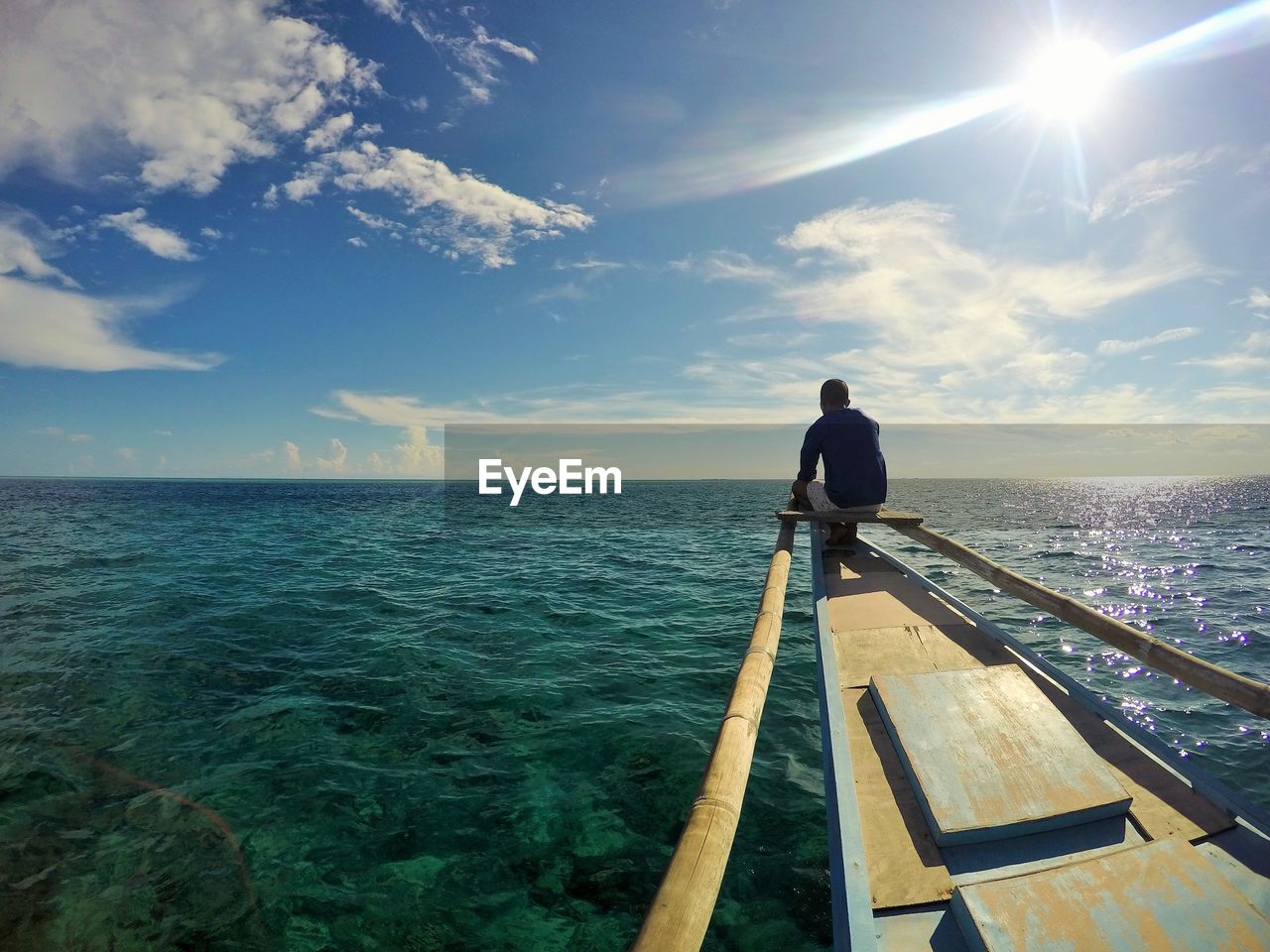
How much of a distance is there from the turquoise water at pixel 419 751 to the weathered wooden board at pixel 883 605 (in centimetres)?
202

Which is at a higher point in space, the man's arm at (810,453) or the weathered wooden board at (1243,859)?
the man's arm at (810,453)

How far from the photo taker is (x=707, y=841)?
1.92 m

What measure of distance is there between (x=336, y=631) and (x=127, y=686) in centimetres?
342

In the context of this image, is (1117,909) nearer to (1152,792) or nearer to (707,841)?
(1152,792)

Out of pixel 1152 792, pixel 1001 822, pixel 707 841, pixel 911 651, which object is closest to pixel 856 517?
pixel 911 651

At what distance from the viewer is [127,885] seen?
467cm

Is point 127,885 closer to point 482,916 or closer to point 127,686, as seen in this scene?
point 482,916

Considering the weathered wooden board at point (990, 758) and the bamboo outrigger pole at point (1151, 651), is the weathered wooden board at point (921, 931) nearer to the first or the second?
the weathered wooden board at point (990, 758)

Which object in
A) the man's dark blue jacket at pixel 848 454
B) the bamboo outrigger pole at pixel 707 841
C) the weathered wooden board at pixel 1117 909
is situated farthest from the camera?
the man's dark blue jacket at pixel 848 454

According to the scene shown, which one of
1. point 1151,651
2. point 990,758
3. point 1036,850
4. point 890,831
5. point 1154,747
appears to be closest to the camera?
point 1036,850

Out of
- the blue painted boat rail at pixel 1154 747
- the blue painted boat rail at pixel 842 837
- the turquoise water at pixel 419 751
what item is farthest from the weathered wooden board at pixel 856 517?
the blue painted boat rail at pixel 842 837

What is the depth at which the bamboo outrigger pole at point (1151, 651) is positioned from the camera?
2920 millimetres

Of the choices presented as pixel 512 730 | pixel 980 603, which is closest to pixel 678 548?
pixel 980 603

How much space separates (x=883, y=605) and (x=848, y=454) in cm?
251
